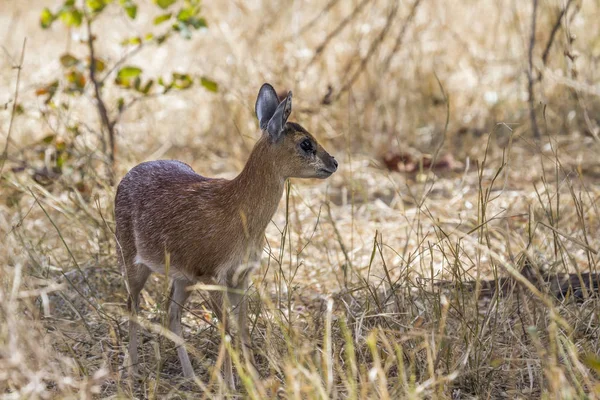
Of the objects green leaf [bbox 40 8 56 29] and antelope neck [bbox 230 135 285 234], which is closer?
antelope neck [bbox 230 135 285 234]

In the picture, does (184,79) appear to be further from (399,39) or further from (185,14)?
(399,39)

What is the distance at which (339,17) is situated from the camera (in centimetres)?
839

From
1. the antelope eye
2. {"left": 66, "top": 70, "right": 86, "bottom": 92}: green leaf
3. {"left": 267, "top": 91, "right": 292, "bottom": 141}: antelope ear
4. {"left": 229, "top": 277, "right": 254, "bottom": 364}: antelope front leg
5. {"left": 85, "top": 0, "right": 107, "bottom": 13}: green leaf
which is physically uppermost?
{"left": 85, "top": 0, "right": 107, "bottom": 13}: green leaf

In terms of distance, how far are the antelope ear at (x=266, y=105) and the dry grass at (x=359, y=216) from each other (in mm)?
423

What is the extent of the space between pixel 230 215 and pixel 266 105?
496 mm

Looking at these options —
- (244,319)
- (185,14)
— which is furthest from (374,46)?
(244,319)

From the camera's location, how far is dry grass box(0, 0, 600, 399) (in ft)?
10.5

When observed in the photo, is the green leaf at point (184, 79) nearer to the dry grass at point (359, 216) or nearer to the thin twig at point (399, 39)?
the dry grass at point (359, 216)

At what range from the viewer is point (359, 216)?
18.9ft

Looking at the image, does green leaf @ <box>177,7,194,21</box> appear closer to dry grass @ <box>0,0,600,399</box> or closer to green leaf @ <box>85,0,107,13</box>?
green leaf @ <box>85,0,107,13</box>

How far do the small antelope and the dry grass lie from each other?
0.52 feet

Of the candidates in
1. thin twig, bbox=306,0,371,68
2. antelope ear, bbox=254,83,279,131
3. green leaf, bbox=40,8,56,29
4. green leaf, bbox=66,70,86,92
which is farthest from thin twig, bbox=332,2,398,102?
antelope ear, bbox=254,83,279,131

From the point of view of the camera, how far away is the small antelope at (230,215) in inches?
141

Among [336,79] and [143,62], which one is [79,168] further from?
[143,62]
